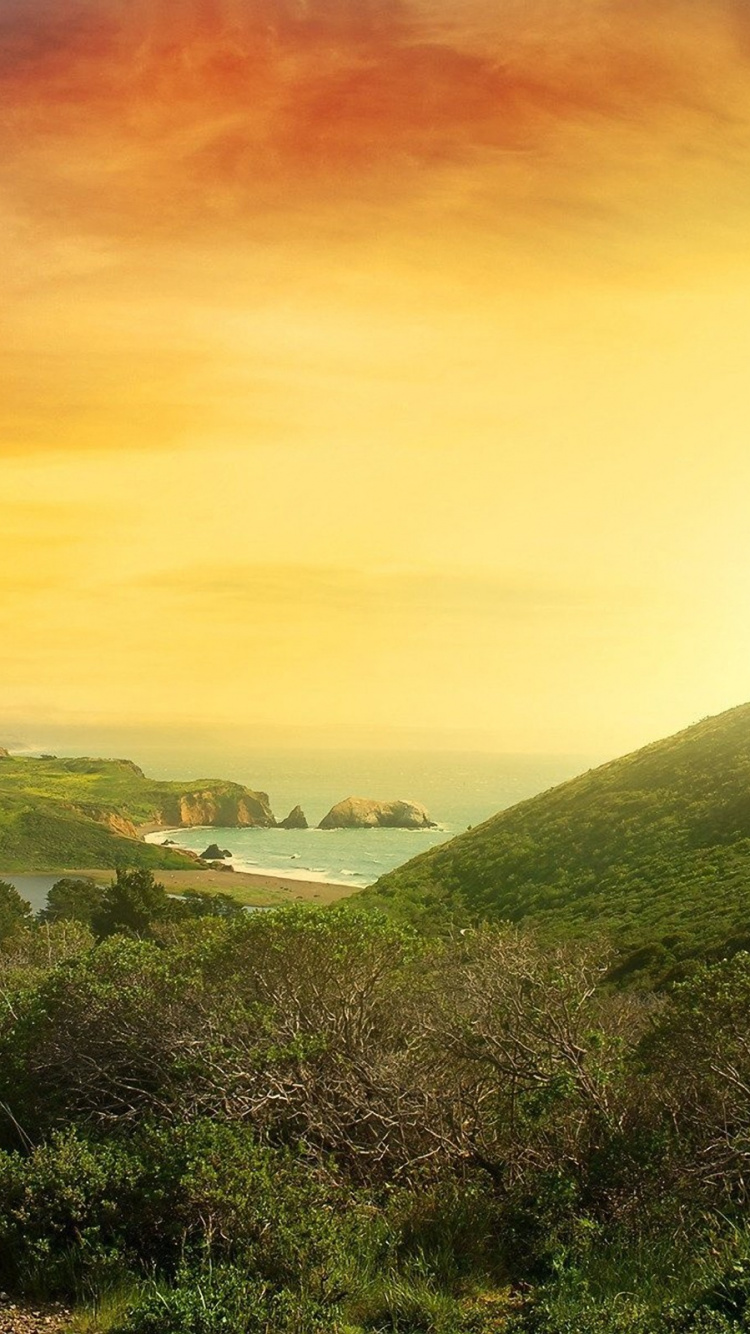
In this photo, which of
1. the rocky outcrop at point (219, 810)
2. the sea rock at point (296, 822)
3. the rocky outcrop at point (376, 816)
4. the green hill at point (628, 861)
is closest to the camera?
the green hill at point (628, 861)

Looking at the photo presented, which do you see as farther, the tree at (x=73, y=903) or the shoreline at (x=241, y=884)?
the shoreline at (x=241, y=884)

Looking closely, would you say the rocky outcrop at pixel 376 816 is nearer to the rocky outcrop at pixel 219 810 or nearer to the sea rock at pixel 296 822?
the sea rock at pixel 296 822

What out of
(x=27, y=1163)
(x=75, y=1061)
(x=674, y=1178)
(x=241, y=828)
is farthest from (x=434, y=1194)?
(x=241, y=828)

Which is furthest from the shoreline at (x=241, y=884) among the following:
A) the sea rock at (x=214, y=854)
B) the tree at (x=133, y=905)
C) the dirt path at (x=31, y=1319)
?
the dirt path at (x=31, y=1319)

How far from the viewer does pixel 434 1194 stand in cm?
988

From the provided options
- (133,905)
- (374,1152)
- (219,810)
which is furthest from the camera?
(219,810)

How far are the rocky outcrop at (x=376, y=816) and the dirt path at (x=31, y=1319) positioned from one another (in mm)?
171948

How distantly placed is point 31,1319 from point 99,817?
158m

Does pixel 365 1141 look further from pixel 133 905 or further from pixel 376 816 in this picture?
pixel 376 816

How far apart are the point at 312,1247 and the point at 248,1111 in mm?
2278

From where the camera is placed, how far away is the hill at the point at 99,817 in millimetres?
133000

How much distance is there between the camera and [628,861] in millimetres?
46625

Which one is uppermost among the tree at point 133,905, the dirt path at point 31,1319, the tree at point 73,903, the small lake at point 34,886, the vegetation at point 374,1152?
the vegetation at point 374,1152

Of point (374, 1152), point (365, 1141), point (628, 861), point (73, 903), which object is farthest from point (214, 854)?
point (374, 1152)
